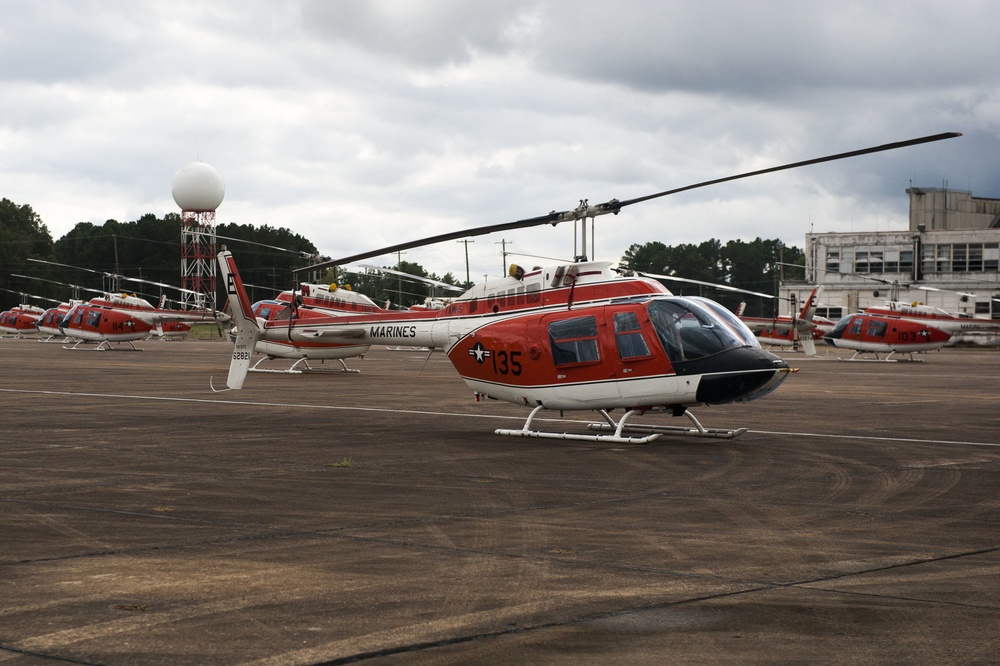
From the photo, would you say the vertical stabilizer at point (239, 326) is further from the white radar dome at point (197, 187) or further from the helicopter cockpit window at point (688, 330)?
the white radar dome at point (197, 187)

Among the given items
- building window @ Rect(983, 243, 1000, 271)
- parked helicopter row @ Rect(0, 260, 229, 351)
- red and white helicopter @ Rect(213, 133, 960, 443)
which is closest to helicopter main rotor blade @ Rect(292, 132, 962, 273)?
red and white helicopter @ Rect(213, 133, 960, 443)

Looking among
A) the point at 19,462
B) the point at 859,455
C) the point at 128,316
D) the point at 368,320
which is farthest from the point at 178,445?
the point at 128,316

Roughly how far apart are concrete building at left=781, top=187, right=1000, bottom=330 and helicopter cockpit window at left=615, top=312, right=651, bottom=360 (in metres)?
75.2

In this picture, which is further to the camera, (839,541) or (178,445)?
(178,445)

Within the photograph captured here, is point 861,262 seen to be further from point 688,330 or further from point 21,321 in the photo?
point 688,330

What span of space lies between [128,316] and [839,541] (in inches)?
2363

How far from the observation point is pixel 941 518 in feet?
33.6

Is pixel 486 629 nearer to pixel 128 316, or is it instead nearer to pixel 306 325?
pixel 306 325

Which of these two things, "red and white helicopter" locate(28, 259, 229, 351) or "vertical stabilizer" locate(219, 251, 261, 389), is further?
"red and white helicopter" locate(28, 259, 229, 351)

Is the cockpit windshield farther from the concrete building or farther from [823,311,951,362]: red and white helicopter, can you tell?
the concrete building

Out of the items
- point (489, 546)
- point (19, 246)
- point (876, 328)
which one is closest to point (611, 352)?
point (489, 546)

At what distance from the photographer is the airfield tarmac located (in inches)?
237

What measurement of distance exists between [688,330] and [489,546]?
8.74 m

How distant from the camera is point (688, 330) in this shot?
55.2ft
